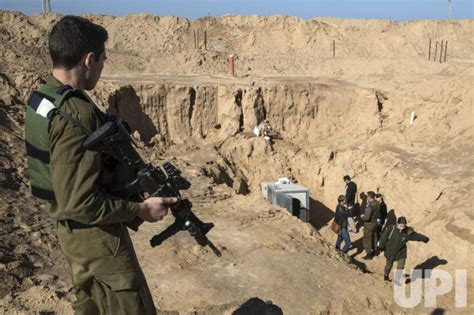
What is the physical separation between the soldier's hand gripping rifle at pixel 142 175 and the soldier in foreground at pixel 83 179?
58 mm

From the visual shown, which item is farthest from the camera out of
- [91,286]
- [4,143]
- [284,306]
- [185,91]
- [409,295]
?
[185,91]

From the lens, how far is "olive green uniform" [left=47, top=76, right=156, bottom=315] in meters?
2.47

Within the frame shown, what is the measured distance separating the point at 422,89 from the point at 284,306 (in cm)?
1470

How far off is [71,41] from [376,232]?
9.90m

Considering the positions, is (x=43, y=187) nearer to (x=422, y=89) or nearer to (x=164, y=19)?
(x=422, y=89)

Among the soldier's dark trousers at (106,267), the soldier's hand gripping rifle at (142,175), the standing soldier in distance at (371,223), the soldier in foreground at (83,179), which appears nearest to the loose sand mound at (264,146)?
the standing soldier in distance at (371,223)

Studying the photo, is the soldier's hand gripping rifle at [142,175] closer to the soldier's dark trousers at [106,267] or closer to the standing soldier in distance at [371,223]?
the soldier's dark trousers at [106,267]

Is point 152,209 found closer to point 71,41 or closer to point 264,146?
point 71,41

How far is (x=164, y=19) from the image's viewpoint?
2928cm

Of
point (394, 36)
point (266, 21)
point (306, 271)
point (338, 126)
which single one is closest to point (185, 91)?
point (338, 126)

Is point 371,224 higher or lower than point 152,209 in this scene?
lower

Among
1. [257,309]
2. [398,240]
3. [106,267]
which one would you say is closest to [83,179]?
[106,267]

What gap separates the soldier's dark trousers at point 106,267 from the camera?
271 cm

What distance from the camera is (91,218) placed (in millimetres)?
2555
